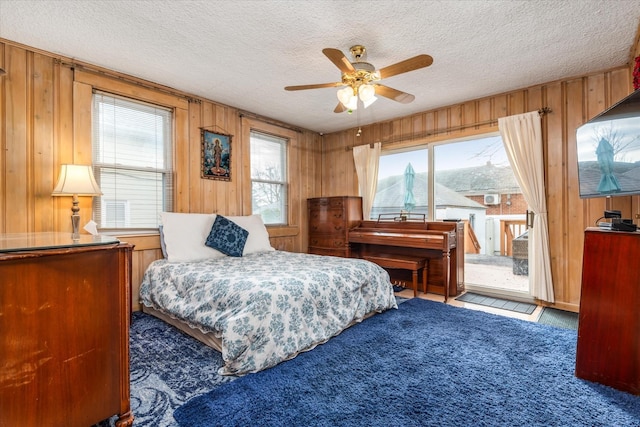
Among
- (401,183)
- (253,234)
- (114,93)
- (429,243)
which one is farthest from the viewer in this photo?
(401,183)

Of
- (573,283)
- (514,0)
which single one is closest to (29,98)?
(514,0)

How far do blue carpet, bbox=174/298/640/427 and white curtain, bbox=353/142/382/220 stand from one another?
8.55 ft

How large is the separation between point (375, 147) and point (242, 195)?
218cm

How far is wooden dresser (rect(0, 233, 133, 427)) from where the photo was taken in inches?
43.1

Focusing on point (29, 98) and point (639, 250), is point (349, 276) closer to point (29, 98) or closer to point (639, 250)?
point (639, 250)

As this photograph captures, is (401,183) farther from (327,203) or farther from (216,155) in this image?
(216,155)

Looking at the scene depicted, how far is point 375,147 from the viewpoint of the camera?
4.81m

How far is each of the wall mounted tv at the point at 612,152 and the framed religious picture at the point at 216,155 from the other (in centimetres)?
379

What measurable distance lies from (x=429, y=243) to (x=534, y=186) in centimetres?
130

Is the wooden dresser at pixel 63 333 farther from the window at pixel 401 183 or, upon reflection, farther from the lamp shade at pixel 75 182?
the window at pixel 401 183

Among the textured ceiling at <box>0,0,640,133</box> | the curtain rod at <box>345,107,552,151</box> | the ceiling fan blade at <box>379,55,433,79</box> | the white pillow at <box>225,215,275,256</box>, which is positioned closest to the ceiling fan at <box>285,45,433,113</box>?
the ceiling fan blade at <box>379,55,433,79</box>

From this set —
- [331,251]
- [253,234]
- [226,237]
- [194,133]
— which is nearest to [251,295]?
[226,237]

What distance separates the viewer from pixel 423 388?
1796 millimetres

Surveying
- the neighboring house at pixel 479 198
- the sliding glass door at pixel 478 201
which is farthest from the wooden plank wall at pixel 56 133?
the neighboring house at pixel 479 198
